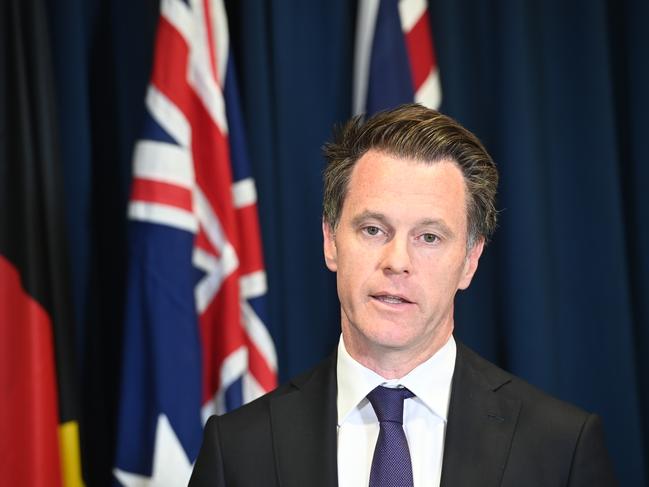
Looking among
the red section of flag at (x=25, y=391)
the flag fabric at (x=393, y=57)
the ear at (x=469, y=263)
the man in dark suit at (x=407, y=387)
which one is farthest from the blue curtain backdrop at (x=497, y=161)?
the man in dark suit at (x=407, y=387)

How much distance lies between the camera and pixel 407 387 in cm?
170

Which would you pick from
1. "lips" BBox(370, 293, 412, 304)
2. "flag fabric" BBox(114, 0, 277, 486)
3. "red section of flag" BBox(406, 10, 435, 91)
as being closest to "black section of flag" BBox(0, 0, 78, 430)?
"flag fabric" BBox(114, 0, 277, 486)

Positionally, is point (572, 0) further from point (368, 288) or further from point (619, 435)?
point (368, 288)

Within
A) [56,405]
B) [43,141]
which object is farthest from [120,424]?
[43,141]

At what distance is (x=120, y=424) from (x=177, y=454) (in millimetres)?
201

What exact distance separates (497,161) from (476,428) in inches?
66.0

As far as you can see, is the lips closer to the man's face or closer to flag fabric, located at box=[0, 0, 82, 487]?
the man's face

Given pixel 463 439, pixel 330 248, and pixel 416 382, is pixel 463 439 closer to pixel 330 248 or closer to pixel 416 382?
pixel 416 382

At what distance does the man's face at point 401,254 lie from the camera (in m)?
1.67

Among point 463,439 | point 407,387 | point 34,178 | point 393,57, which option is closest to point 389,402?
point 407,387

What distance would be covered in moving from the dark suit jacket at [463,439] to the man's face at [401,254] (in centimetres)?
12

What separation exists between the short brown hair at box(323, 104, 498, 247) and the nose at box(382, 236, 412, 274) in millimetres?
164

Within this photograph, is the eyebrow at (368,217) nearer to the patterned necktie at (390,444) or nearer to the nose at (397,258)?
the nose at (397,258)

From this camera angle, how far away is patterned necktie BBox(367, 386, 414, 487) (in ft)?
5.35
